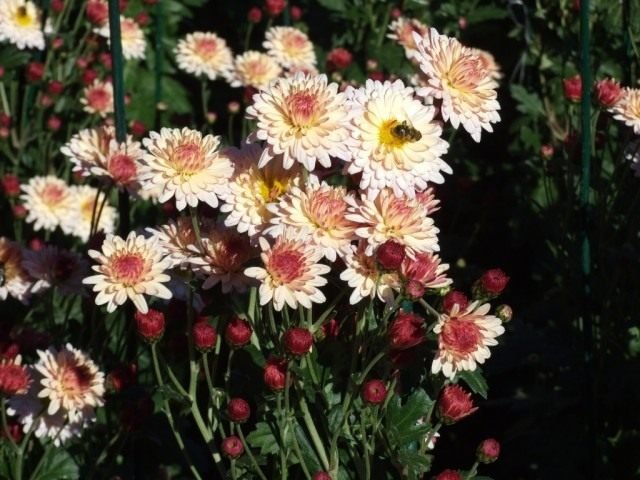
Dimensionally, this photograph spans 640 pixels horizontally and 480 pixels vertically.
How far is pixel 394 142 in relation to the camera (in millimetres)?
1679

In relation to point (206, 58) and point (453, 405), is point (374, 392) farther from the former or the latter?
point (206, 58)

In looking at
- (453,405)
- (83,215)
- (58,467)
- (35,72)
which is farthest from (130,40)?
(453,405)

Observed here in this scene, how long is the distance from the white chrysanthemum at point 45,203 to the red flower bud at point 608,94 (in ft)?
3.96

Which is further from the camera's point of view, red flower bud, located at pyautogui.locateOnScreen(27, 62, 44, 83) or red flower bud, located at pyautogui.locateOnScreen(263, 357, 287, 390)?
red flower bud, located at pyautogui.locateOnScreen(27, 62, 44, 83)

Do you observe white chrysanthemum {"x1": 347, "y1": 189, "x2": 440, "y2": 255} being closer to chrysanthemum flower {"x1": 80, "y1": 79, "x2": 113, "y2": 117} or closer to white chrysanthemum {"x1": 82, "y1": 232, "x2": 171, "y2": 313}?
white chrysanthemum {"x1": 82, "y1": 232, "x2": 171, "y2": 313}

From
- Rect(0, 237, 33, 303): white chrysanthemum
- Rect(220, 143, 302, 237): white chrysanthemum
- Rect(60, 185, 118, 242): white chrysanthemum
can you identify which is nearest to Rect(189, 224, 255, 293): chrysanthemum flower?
Rect(220, 143, 302, 237): white chrysanthemum

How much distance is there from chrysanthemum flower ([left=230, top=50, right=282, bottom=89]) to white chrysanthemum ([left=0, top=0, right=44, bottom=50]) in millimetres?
493

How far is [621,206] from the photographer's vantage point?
279cm

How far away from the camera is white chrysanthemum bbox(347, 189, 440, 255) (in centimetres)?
166

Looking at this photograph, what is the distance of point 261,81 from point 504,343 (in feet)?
3.06

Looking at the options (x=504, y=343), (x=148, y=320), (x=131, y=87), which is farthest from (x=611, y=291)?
(x=131, y=87)

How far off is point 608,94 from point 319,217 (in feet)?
2.86

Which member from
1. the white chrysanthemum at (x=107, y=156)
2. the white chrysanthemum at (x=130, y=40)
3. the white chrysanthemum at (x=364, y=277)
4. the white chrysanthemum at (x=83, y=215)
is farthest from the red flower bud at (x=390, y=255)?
the white chrysanthemum at (x=130, y=40)

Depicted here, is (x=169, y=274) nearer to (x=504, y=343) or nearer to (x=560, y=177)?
(x=504, y=343)
